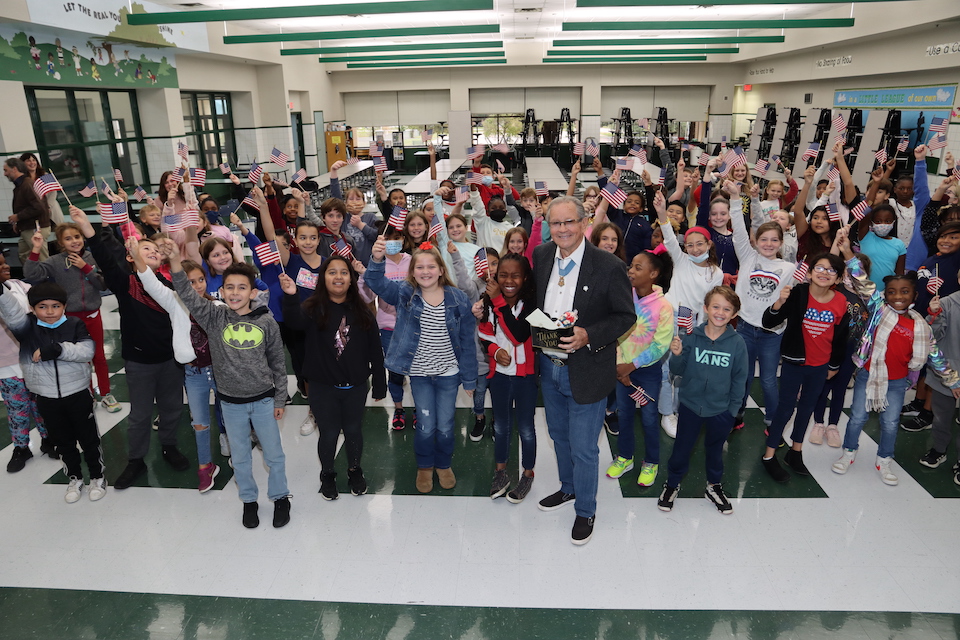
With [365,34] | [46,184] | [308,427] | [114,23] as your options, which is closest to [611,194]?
[308,427]

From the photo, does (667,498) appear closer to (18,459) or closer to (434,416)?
(434,416)

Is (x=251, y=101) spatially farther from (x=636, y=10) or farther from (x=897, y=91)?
(x=897, y=91)

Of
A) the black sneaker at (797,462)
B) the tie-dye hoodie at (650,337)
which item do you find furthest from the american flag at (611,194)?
the black sneaker at (797,462)

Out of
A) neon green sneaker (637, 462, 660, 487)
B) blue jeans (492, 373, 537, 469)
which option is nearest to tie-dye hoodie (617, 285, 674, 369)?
blue jeans (492, 373, 537, 469)

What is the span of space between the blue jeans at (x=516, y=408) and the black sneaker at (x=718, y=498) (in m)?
1.03

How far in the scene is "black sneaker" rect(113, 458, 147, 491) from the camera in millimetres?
3656

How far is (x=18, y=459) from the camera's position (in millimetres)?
3873

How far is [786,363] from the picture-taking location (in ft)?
11.7

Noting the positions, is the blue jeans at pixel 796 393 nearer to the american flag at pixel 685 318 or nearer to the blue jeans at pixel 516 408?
the american flag at pixel 685 318

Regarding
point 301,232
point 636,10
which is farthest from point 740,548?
point 636,10

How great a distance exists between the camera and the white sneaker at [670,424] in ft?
13.9

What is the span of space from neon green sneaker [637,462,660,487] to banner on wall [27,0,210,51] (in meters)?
9.07

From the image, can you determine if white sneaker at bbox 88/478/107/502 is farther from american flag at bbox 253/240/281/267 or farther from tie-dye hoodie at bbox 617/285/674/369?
tie-dye hoodie at bbox 617/285/674/369

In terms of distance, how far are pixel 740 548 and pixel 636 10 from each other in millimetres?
11512
